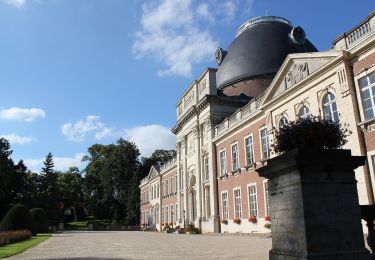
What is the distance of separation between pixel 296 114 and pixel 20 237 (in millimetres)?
17302

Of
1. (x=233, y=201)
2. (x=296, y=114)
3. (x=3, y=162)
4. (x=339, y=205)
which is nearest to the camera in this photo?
(x=339, y=205)

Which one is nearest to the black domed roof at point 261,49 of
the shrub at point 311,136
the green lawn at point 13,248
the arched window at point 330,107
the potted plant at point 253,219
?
the potted plant at point 253,219

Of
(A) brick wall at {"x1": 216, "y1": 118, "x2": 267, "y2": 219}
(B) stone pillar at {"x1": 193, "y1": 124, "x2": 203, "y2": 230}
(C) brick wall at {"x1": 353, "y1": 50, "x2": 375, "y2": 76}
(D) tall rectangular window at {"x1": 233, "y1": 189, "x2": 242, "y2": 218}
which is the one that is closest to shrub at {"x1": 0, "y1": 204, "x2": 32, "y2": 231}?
(B) stone pillar at {"x1": 193, "y1": 124, "x2": 203, "y2": 230}

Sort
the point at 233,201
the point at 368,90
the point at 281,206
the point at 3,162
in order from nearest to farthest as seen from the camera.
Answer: the point at 281,206 → the point at 368,90 → the point at 233,201 → the point at 3,162

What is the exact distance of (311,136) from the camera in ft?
21.0

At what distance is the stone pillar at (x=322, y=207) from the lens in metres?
5.93

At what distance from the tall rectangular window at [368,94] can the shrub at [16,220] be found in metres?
25.0

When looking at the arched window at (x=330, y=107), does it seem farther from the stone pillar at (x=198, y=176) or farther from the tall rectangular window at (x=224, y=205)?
the stone pillar at (x=198, y=176)

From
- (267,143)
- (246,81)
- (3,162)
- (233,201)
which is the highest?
(246,81)

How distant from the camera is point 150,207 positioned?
5541 cm

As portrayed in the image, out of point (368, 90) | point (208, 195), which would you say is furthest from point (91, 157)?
point (368, 90)

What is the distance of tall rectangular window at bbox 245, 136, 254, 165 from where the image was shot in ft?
82.2

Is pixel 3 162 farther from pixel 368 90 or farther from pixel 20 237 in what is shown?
pixel 368 90

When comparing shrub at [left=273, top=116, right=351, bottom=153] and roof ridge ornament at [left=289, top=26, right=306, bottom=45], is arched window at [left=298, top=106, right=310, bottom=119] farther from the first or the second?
roof ridge ornament at [left=289, top=26, right=306, bottom=45]
